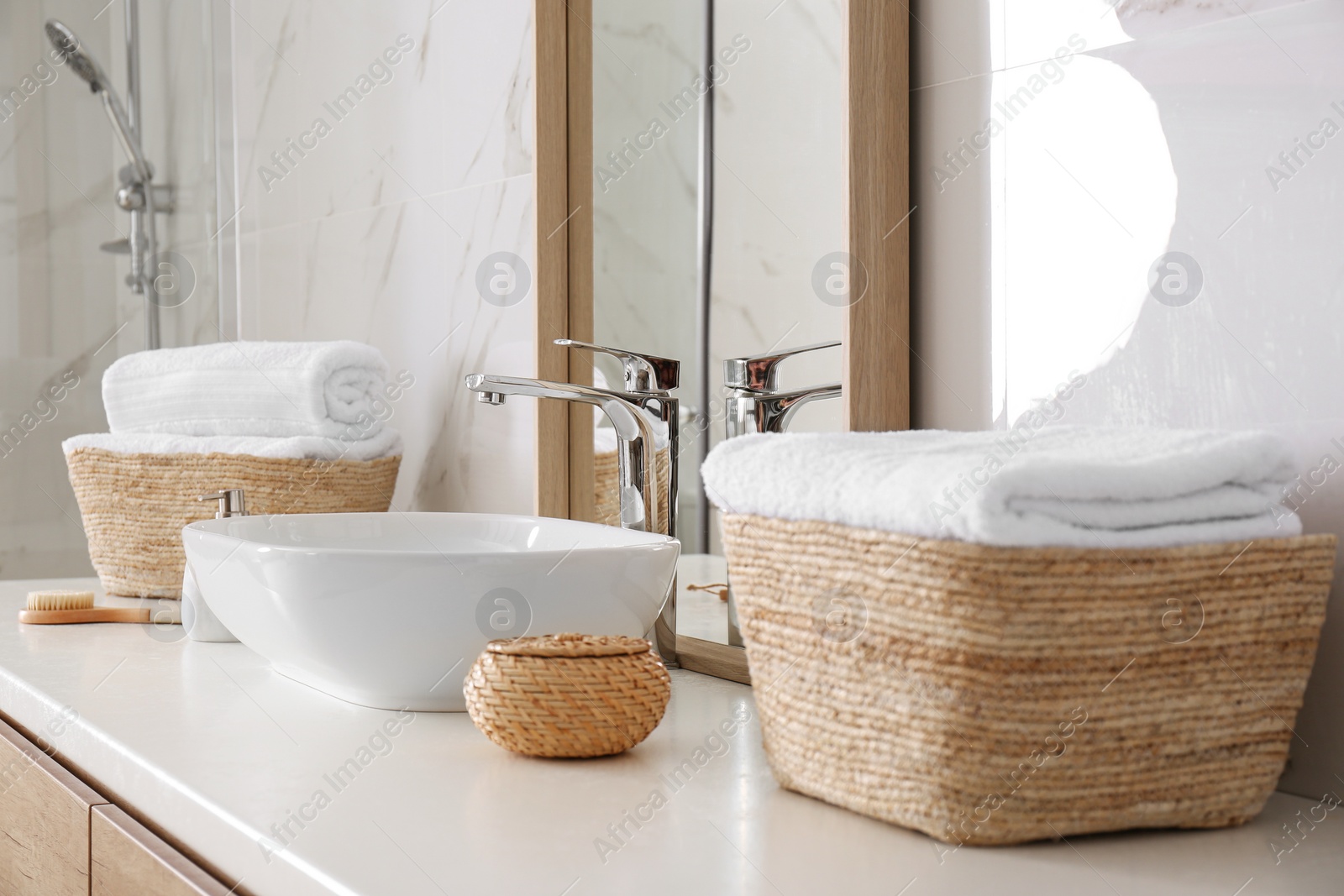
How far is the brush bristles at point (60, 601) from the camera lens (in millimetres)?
1233

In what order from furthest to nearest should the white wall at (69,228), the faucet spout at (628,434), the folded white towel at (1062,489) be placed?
the white wall at (69,228) < the faucet spout at (628,434) < the folded white towel at (1062,489)

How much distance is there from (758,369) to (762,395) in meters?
0.02

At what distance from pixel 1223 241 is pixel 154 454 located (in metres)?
1.07

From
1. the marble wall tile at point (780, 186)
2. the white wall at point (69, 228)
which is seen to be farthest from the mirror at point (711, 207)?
the white wall at point (69, 228)

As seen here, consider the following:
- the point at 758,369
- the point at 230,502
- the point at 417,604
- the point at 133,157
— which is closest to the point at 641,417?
the point at 758,369

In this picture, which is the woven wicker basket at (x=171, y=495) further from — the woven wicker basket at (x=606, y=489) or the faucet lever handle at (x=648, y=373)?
the faucet lever handle at (x=648, y=373)

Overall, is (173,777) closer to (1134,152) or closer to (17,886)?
(17,886)

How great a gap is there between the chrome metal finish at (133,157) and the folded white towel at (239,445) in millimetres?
759

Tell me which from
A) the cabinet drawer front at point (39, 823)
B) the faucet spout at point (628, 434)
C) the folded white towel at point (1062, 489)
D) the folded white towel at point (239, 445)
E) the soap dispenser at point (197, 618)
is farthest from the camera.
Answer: the folded white towel at point (239, 445)

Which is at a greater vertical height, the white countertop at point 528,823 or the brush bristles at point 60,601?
the brush bristles at point 60,601

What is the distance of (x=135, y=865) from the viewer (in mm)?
675

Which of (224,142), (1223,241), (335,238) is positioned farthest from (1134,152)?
(224,142)

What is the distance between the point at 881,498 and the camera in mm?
555

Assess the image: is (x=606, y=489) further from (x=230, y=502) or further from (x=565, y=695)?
(x=565, y=695)
